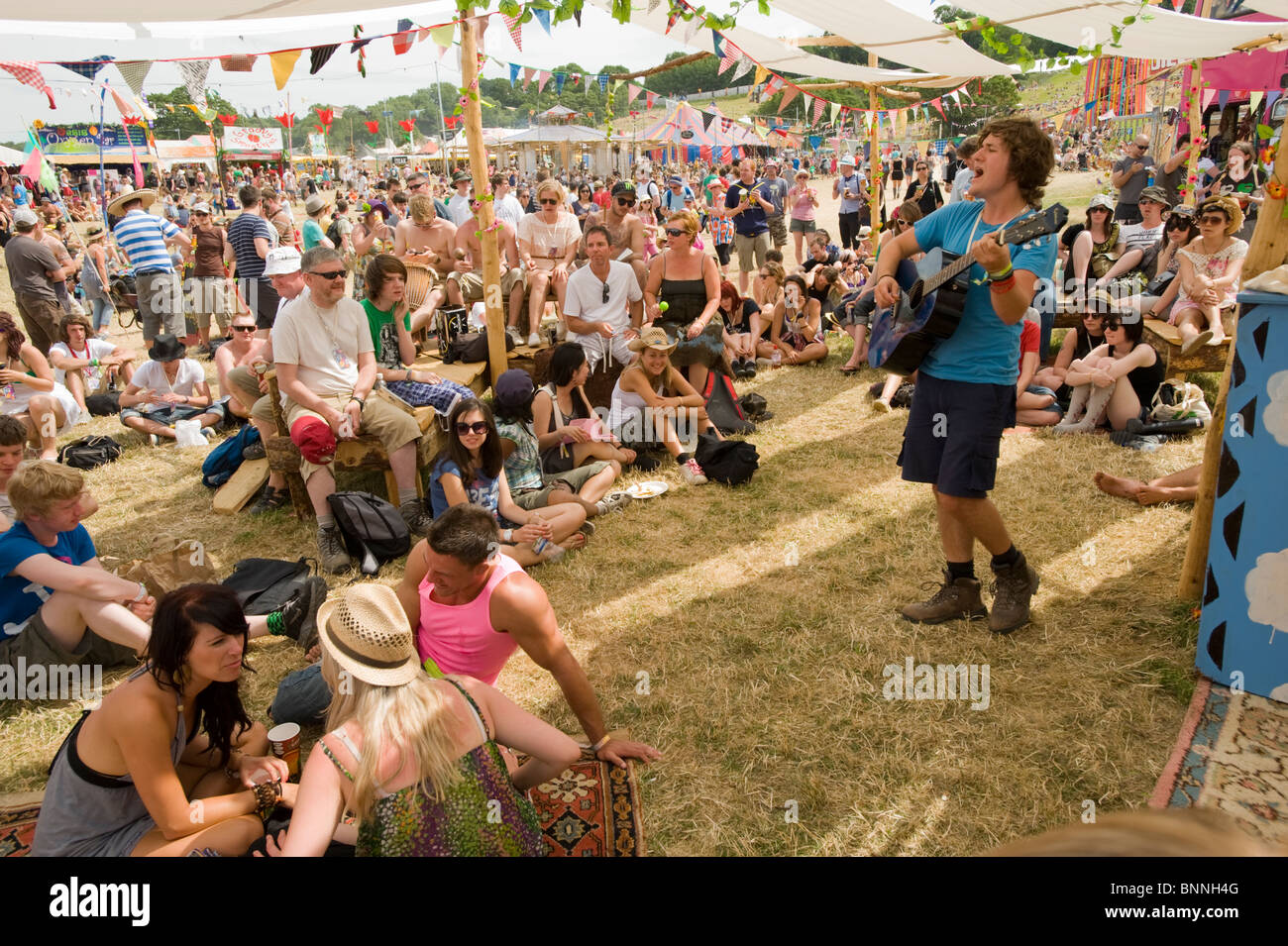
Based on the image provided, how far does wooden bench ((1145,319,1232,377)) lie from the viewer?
628 centimetres

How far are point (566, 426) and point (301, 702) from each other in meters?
2.69

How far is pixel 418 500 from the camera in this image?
511cm

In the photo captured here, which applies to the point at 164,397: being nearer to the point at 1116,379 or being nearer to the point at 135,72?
the point at 135,72

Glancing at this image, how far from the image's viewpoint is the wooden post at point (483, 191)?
18.3 ft

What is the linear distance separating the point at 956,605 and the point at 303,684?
2883 millimetres

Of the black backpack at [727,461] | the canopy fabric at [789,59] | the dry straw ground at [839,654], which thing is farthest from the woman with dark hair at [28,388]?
the canopy fabric at [789,59]

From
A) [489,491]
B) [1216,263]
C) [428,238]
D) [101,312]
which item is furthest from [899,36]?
[101,312]

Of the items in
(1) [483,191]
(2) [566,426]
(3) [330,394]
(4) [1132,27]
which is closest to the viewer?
(3) [330,394]

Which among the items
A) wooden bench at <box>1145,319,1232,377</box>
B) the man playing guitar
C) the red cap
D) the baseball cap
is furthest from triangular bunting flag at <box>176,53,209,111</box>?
wooden bench at <box>1145,319,1232,377</box>

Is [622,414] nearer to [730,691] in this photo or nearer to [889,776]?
[730,691]

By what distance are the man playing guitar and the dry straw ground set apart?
0.83ft

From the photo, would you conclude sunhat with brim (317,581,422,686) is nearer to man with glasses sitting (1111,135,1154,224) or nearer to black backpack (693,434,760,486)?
black backpack (693,434,760,486)

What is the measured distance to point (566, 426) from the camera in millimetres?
5520

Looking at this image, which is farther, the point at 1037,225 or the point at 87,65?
the point at 87,65
